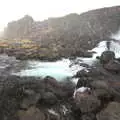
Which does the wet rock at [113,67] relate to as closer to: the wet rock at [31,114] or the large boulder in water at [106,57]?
the large boulder in water at [106,57]

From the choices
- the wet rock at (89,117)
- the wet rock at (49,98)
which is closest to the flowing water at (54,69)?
the wet rock at (49,98)

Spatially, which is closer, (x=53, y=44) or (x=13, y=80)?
(x=13, y=80)

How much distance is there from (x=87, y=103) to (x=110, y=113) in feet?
7.02

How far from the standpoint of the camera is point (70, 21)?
65812 mm

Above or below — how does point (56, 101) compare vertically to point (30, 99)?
below

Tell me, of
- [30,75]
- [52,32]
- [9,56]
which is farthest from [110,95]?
[52,32]

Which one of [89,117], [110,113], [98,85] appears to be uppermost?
[98,85]

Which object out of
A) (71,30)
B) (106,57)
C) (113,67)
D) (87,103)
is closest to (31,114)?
(87,103)

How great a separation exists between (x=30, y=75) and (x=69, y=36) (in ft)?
98.0

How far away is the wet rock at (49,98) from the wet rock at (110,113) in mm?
3984

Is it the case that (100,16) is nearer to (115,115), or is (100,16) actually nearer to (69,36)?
(69,36)

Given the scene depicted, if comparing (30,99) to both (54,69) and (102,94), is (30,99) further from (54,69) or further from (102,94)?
(54,69)

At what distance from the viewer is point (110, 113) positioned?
51.0ft

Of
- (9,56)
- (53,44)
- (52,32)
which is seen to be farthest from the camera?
(52,32)
